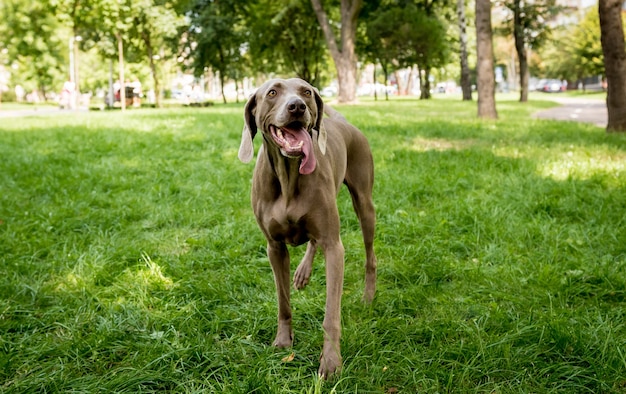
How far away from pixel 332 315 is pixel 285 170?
2.40 ft

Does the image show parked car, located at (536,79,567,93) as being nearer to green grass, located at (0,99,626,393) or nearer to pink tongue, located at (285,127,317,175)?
green grass, located at (0,99,626,393)

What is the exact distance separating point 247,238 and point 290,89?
2.27 meters

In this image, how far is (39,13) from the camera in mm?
37219

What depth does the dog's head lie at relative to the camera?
2.54m

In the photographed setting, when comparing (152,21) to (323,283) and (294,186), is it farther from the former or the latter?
(294,186)

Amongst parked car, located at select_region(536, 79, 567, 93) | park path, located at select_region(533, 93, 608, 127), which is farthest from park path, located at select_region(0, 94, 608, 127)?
parked car, located at select_region(536, 79, 567, 93)

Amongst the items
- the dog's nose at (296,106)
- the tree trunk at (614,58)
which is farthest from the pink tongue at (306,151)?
the tree trunk at (614,58)

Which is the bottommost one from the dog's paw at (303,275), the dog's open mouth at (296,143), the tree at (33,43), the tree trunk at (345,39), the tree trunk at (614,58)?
the dog's paw at (303,275)

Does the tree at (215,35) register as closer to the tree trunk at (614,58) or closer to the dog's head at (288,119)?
the tree trunk at (614,58)

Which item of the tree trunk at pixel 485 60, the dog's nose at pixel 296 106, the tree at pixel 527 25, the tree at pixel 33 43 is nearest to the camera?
the dog's nose at pixel 296 106

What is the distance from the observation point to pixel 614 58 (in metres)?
9.96

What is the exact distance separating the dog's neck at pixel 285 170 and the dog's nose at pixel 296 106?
0.77ft

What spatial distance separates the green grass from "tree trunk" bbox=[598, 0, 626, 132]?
3.24 metres

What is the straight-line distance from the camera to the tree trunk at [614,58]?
9.77 m
